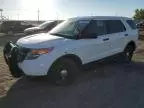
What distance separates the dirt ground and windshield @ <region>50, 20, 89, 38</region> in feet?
4.33

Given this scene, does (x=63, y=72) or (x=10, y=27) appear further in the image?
(x=10, y=27)

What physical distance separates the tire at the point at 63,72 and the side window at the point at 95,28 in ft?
3.51

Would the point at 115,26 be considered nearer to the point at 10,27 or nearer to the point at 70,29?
the point at 70,29

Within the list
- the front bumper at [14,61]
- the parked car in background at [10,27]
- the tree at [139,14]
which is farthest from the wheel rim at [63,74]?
the tree at [139,14]

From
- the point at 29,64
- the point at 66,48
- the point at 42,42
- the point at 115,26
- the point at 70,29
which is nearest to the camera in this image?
the point at 29,64

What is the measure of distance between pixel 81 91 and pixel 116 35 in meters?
2.98

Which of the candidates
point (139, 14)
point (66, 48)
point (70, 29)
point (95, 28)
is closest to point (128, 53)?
point (95, 28)

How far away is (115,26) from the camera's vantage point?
8992 mm

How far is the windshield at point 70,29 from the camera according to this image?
24.2ft

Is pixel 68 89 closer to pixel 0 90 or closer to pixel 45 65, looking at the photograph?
pixel 45 65

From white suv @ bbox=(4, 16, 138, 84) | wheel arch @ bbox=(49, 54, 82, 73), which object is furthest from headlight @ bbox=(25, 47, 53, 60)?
wheel arch @ bbox=(49, 54, 82, 73)

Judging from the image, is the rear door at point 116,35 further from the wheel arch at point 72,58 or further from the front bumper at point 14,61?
the front bumper at point 14,61

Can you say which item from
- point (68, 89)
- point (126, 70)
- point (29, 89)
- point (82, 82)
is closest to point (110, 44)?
point (126, 70)

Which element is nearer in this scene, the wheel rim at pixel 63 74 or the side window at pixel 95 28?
the wheel rim at pixel 63 74
